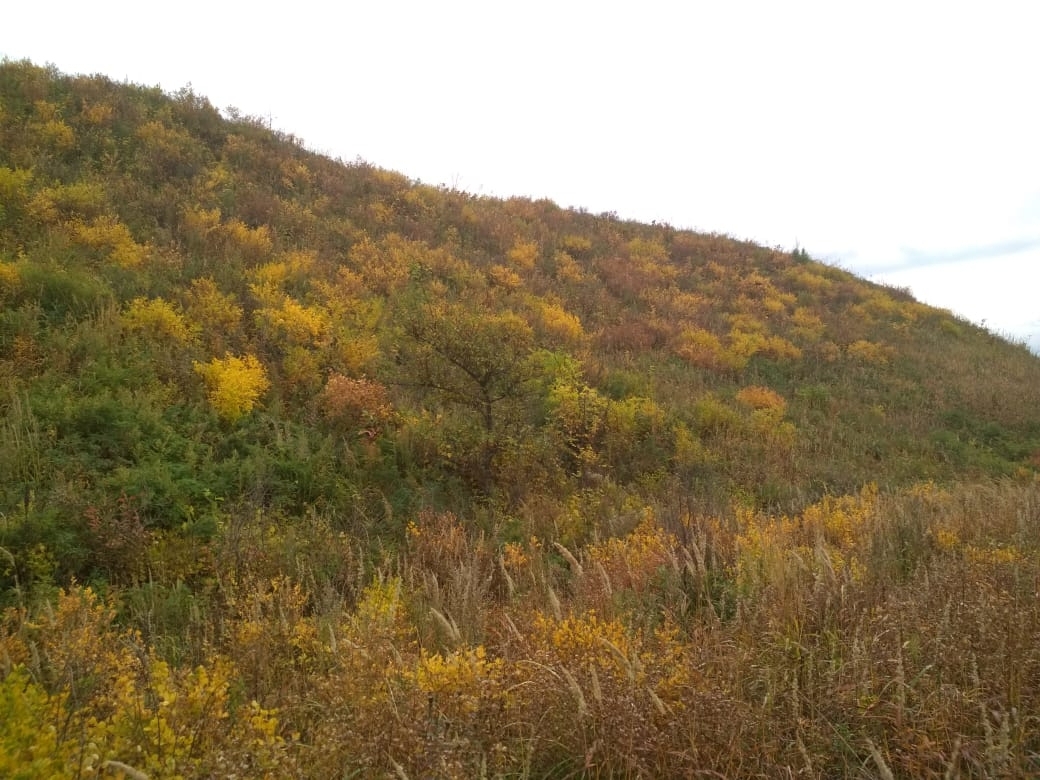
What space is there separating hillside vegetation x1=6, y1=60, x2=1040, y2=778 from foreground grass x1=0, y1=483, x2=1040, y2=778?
2 centimetres

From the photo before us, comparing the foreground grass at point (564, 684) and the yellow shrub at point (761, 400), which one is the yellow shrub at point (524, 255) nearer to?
the yellow shrub at point (761, 400)

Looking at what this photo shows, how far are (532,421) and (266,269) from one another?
517 centimetres

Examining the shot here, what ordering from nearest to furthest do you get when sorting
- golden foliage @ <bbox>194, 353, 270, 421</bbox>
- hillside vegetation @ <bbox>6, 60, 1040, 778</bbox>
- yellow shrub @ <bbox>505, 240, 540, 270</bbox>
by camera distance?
1. hillside vegetation @ <bbox>6, 60, 1040, 778</bbox>
2. golden foliage @ <bbox>194, 353, 270, 421</bbox>
3. yellow shrub @ <bbox>505, 240, 540, 270</bbox>

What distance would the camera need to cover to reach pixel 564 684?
2.22 metres

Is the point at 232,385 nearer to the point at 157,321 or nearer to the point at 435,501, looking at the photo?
the point at 157,321

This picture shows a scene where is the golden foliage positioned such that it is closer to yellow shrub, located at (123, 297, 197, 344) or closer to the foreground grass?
yellow shrub, located at (123, 297, 197, 344)

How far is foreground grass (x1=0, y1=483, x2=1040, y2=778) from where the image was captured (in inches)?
71.5

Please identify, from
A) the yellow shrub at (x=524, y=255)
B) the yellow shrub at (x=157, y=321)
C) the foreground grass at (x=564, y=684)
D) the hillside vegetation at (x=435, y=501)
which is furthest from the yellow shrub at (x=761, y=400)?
the yellow shrub at (x=157, y=321)

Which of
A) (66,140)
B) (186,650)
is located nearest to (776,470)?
(186,650)

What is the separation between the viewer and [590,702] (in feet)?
7.03

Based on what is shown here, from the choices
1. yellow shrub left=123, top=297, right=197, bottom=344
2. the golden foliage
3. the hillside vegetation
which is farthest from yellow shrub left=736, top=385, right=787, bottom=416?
yellow shrub left=123, top=297, right=197, bottom=344

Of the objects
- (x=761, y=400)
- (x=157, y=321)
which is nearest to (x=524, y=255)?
(x=761, y=400)

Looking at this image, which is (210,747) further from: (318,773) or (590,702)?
(590,702)

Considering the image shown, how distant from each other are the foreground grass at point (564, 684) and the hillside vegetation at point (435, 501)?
0.06ft
